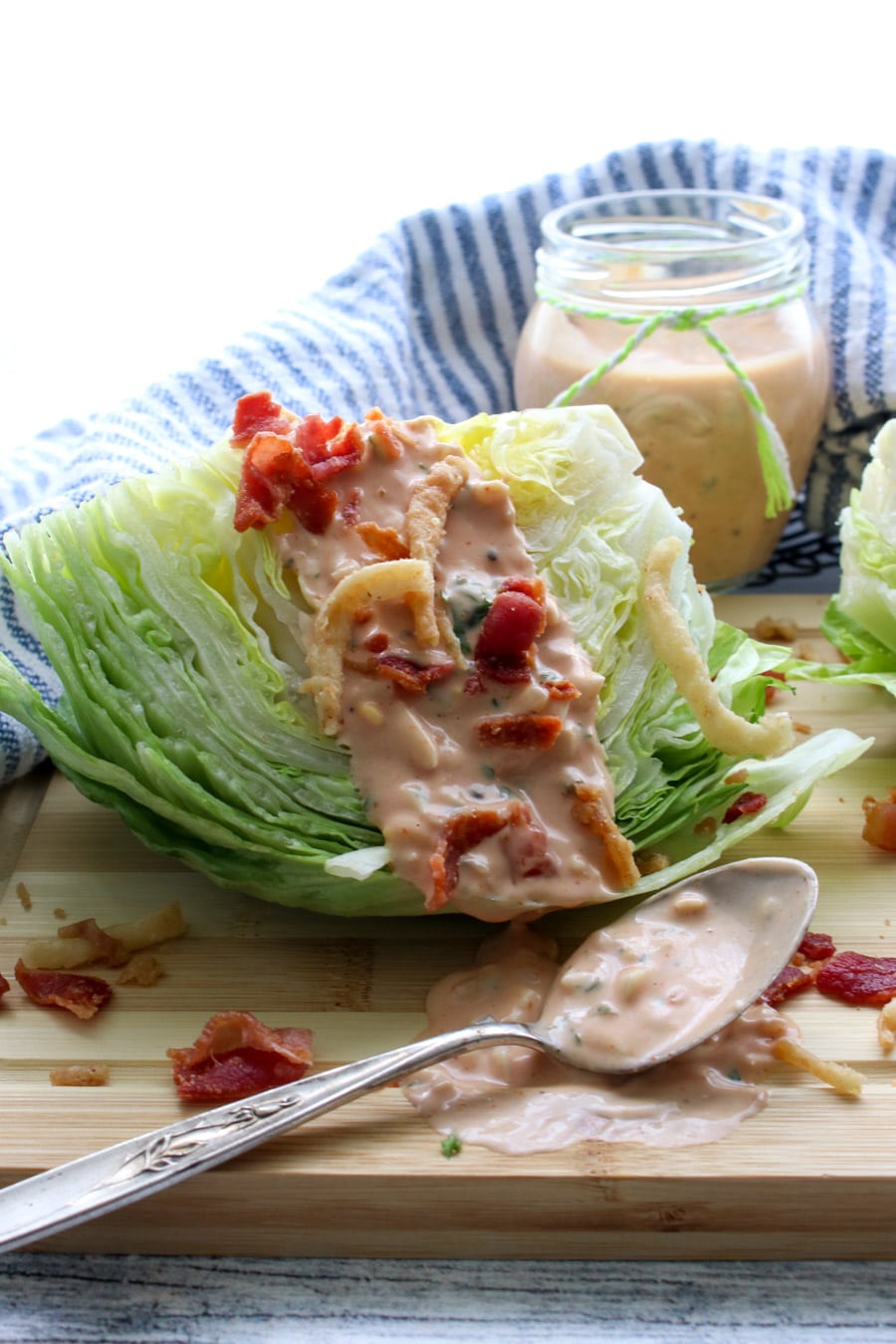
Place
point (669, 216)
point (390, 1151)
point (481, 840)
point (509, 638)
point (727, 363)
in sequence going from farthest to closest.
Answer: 1. point (669, 216)
2. point (727, 363)
3. point (509, 638)
4. point (481, 840)
5. point (390, 1151)

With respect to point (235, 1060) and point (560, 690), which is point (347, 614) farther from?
point (235, 1060)

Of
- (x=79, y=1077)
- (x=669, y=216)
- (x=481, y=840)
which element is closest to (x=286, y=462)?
(x=481, y=840)

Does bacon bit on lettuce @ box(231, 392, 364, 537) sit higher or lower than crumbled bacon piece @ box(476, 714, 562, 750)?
higher

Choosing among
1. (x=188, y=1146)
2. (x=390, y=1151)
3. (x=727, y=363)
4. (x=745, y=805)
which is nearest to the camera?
(x=188, y=1146)

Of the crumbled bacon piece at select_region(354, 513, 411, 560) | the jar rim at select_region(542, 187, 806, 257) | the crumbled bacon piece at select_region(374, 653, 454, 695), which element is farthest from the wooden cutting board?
the jar rim at select_region(542, 187, 806, 257)

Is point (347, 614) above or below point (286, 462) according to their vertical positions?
below

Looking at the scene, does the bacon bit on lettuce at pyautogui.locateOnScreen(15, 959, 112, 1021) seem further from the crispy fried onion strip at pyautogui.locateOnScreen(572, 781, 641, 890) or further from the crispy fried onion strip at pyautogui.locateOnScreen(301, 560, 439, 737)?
the crispy fried onion strip at pyautogui.locateOnScreen(572, 781, 641, 890)

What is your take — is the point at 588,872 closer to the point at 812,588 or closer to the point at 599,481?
the point at 599,481

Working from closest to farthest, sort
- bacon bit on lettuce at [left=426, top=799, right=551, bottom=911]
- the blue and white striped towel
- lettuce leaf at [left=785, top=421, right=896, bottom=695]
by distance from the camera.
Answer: bacon bit on lettuce at [left=426, top=799, right=551, bottom=911]
lettuce leaf at [left=785, top=421, right=896, bottom=695]
the blue and white striped towel
